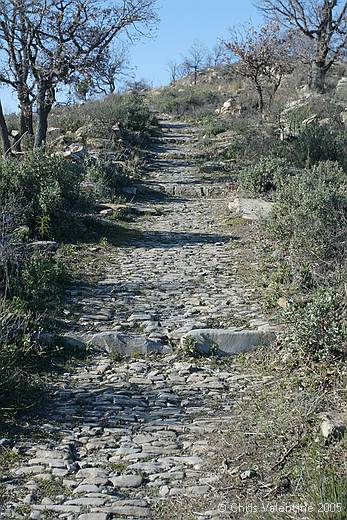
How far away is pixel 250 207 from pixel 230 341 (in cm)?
648

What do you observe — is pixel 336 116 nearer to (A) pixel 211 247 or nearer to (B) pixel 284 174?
(B) pixel 284 174

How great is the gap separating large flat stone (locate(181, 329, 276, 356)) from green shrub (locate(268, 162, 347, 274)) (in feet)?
3.84

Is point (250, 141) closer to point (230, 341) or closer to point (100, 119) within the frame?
point (100, 119)

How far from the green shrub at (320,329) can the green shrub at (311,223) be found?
1.33m

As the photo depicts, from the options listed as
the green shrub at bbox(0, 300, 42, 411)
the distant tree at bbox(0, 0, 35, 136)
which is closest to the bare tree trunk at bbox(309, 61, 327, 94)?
the distant tree at bbox(0, 0, 35, 136)

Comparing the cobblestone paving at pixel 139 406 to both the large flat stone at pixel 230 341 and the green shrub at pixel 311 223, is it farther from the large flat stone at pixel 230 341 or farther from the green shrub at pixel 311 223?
the green shrub at pixel 311 223

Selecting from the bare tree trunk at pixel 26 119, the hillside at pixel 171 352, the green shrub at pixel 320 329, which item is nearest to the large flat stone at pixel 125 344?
the hillside at pixel 171 352

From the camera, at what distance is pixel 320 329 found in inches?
199

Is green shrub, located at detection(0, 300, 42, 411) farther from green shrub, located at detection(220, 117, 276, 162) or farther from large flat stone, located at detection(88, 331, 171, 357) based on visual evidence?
green shrub, located at detection(220, 117, 276, 162)

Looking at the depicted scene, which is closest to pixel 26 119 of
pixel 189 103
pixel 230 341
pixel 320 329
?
pixel 230 341

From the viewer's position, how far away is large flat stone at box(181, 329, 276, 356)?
591cm

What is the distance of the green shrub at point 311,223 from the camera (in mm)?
7234

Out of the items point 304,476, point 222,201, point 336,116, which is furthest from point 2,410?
point 336,116

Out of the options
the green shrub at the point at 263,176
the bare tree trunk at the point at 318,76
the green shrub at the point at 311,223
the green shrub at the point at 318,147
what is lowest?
the green shrub at the point at 311,223
